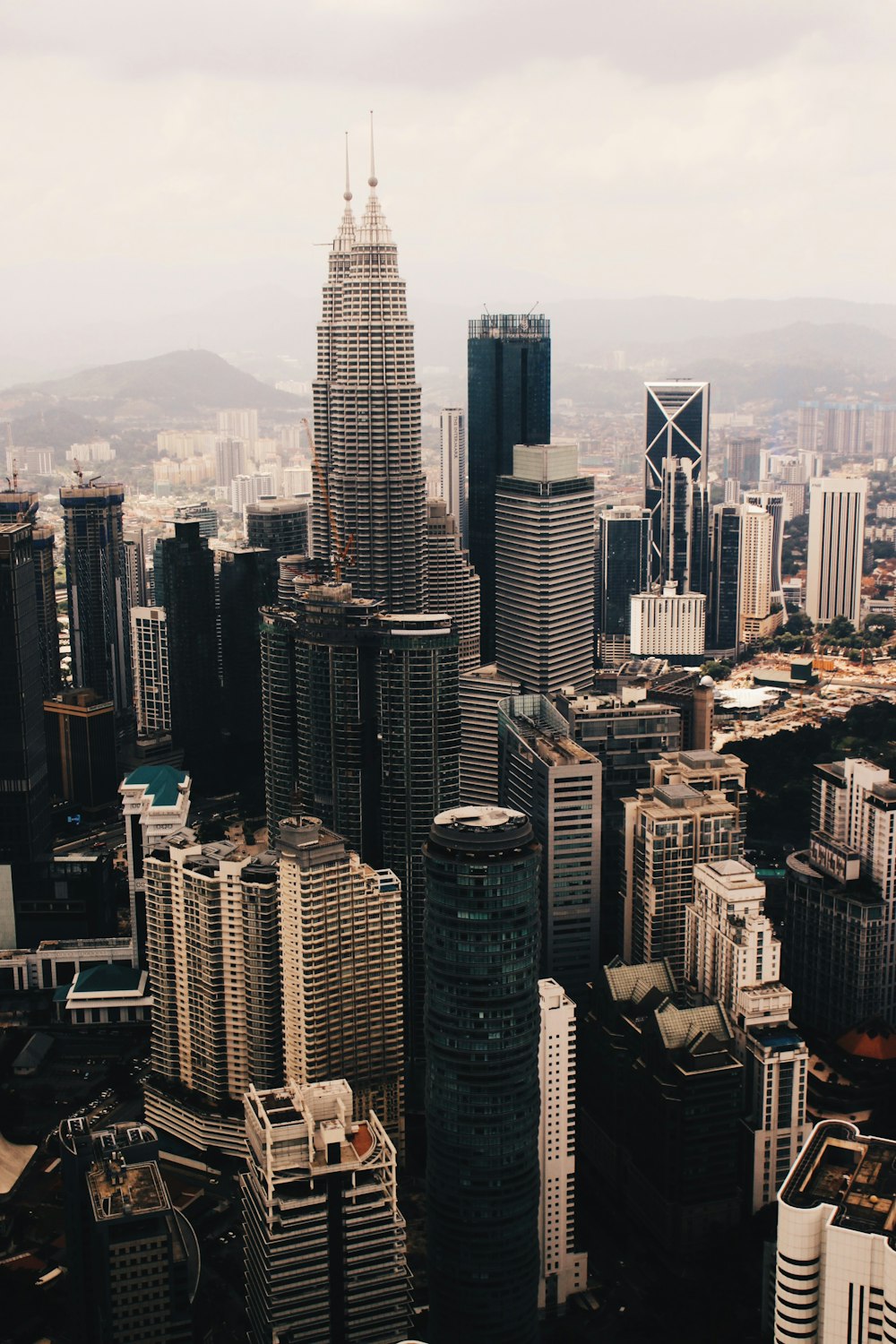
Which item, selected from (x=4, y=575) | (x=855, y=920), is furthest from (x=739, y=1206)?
(x=4, y=575)

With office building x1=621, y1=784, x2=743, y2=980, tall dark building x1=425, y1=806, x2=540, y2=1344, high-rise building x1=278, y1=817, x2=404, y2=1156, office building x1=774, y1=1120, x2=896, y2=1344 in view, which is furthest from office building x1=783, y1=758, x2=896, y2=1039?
office building x1=774, y1=1120, x2=896, y2=1344

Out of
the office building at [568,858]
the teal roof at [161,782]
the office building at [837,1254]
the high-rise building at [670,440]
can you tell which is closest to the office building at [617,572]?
the high-rise building at [670,440]

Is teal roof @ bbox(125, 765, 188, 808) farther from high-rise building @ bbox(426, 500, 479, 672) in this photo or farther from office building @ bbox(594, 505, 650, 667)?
office building @ bbox(594, 505, 650, 667)

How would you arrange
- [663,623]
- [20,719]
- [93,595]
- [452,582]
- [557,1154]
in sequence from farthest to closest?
[663,623] < [93,595] < [452,582] < [20,719] < [557,1154]

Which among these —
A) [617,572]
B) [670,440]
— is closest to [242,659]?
[617,572]

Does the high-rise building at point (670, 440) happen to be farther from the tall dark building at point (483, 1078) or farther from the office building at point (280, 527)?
the tall dark building at point (483, 1078)

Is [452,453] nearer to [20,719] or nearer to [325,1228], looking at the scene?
[20,719]
